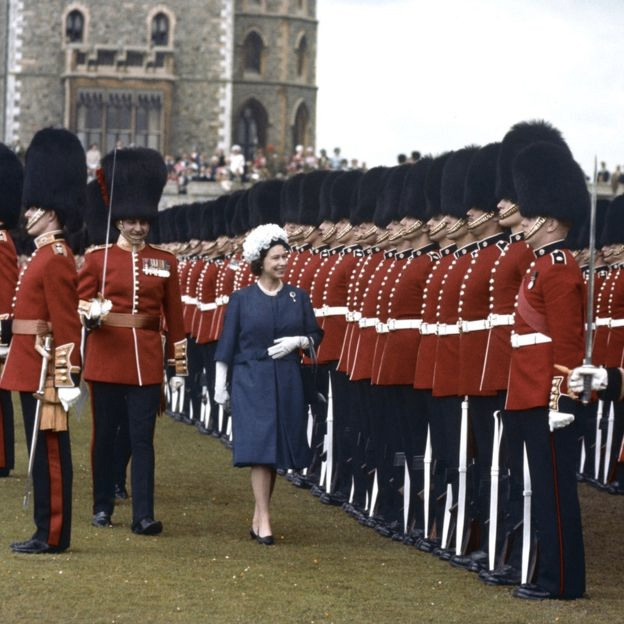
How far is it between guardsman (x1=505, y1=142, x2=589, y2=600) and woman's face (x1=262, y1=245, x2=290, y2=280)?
85.6 inches

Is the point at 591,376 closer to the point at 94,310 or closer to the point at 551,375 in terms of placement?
the point at 551,375

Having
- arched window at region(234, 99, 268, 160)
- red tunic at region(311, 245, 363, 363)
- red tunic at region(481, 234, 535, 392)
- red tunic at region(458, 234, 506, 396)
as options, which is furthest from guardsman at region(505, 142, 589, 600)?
arched window at region(234, 99, 268, 160)

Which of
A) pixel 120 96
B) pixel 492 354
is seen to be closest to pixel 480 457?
pixel 492 354

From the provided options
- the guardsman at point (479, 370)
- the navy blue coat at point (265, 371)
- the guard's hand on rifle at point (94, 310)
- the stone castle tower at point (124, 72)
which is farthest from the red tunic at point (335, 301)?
the stone castle tower at point (124, 72)

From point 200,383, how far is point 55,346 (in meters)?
9.95

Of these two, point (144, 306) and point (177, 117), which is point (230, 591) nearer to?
point (144, 306)

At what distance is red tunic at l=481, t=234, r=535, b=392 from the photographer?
33.0ft

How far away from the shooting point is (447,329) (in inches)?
425

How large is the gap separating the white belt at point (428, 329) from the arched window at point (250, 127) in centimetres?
5881

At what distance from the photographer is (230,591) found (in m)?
9.39

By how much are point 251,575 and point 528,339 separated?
5.76ft

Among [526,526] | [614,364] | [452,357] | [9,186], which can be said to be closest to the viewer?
[526,526]

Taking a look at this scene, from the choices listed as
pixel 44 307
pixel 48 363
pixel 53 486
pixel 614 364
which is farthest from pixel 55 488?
pixel 614 364

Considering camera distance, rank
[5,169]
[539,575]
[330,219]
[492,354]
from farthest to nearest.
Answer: [330,219] < [5,169] < [492,354] < [539,575]
